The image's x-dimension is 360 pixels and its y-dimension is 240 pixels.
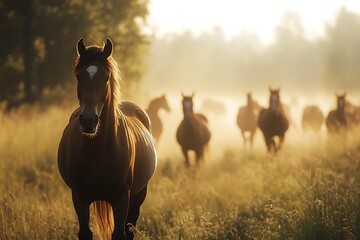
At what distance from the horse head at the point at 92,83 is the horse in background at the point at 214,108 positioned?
1041 inches

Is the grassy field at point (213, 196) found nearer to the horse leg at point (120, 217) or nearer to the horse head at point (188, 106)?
the horse leg at point (120, 217)

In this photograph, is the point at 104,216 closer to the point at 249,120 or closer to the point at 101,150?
the point at 101,150

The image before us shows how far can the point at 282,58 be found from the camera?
84625mm

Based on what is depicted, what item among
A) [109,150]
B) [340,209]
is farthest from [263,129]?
[109,150]

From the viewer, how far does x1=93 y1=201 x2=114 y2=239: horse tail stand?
5.09 metres

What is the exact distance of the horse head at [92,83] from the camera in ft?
12.3

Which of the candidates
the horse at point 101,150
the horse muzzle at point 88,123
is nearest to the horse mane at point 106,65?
the horse at point 101,150

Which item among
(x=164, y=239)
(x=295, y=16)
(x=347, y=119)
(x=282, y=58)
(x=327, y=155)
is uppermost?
(x=295, y=16)

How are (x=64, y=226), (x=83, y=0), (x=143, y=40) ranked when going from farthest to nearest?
1. (x=143, y=40)
2. (x=83, y=0)
3. (x=64, y=226)

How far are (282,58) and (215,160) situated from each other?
75463mm

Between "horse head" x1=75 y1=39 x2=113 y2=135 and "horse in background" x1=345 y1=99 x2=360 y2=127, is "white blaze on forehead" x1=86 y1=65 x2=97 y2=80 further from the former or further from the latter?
"horse in background" x1=345 y1=99 x2=360 y2=127

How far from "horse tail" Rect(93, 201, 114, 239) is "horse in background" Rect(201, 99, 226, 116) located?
2553 cm

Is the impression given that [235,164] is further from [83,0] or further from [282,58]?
[282,58]

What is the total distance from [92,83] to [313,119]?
49.9 ft
